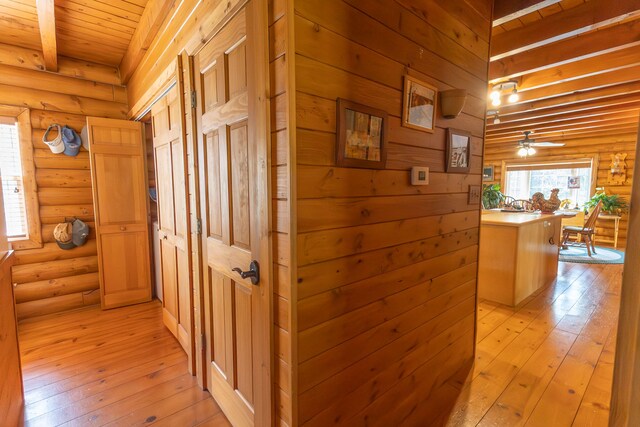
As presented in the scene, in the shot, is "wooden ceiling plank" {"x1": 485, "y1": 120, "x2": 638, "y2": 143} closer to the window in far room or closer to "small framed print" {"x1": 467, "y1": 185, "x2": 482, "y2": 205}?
the window in far room

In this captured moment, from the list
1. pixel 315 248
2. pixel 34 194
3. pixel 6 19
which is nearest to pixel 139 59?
pixel 6 19

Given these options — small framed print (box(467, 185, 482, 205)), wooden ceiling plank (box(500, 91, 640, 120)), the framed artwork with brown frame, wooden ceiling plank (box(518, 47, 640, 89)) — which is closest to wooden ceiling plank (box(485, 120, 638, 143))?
wooden ceiling plank (box(500, 91, 640, 120))

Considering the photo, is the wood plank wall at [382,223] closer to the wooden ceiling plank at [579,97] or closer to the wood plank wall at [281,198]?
the wood plank wall at [281,198]

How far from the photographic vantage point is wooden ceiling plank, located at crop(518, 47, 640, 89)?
280cm

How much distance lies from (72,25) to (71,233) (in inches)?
78.8

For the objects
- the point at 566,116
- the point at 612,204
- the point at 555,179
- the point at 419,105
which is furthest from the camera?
the point at 555,179

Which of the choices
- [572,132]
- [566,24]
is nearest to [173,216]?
[566,24]

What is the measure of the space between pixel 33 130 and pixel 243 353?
10.8ft

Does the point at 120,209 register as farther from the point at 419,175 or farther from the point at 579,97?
the point at 579,97

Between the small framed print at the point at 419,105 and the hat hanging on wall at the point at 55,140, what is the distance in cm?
346

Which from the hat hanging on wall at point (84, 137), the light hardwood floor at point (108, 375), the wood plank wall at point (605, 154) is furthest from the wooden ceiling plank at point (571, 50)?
the wood plank wall at point (605, 154)

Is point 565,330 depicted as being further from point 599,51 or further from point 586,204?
point 586,204

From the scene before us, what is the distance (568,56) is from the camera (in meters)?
2.72

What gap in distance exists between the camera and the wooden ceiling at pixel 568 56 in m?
2.13
